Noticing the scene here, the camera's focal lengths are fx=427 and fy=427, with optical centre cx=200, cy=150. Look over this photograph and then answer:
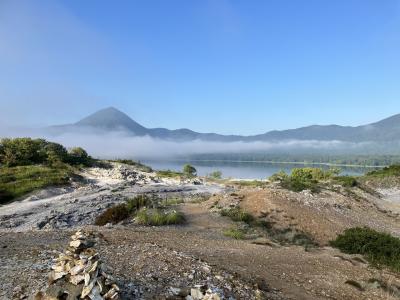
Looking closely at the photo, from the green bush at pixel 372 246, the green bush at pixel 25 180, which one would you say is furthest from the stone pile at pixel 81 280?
the green bush at pixel 25 180

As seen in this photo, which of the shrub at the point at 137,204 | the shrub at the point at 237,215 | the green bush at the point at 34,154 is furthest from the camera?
the green bush at the point at 34,154

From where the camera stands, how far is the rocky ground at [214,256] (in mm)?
10391

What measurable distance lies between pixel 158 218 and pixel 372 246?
417 inches

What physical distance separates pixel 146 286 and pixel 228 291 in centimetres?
222

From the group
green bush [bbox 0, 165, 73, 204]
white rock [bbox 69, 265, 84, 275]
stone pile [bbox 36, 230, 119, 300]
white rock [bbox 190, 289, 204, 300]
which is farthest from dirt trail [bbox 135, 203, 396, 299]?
green bush [bbox 0, 165, 73, 204]

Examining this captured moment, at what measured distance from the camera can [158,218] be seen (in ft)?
74.5

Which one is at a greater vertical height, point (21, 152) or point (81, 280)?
point (21, 152)

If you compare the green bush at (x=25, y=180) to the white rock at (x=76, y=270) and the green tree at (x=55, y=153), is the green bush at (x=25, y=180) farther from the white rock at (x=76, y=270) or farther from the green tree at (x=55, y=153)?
the white rock at (x=76, y=270)

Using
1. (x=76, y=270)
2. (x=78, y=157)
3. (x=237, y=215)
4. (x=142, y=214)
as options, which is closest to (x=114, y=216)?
(x=142, y=214)

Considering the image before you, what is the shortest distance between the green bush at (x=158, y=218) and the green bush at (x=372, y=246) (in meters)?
8.10

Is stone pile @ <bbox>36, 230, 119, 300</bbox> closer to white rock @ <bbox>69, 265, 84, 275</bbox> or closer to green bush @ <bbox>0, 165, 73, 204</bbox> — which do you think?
white rock @ <bbox>69, 265, 84, 275</bbox>

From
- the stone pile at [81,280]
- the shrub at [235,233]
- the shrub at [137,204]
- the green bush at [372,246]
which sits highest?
the stone pile at [81,280]

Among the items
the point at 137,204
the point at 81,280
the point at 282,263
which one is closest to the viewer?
the point at 81,280

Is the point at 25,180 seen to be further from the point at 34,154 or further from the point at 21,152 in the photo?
the point at 34,154
